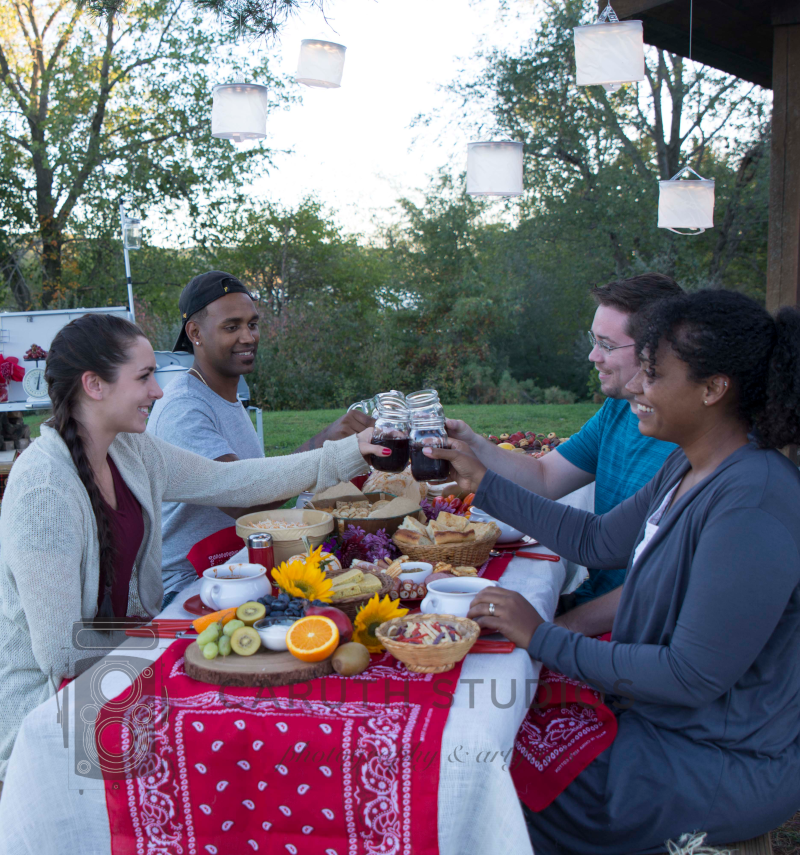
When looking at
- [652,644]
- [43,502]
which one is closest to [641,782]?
[652,644]

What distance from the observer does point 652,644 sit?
5.54 feet

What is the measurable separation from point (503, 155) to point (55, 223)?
12.6 m

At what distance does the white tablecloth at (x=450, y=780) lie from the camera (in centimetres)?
128

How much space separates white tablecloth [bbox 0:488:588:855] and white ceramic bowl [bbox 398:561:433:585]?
0.37 meters

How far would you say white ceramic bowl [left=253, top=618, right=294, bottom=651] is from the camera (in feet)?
5.02

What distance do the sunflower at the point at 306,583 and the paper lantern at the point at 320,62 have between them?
174 inches

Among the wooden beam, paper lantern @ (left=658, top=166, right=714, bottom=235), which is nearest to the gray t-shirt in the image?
the wooden beam

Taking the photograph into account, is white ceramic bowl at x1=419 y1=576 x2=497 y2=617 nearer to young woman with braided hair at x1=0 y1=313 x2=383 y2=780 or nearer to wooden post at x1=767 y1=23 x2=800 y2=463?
young woman with braided hair at x1=0 y1=313 x2=383 y2=780

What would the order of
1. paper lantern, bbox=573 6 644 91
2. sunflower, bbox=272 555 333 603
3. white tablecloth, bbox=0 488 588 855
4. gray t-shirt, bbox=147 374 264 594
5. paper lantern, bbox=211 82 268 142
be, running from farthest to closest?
paper lantern, bbox=211 82 268 142
paper lantern, bbox=573 6 644 91
gray t-shirt, bbox=147 374 264 594
sunflower, bbox=272 555 333 603
white tablecloth, bbox=0 488 588 855

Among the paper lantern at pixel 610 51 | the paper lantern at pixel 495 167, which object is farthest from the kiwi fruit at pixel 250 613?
the paper lantern at pixel 495 167

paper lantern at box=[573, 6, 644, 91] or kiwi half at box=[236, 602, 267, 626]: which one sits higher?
paper lantern at box=[573, 6, 644, 91]

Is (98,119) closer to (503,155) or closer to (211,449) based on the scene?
(503,155)

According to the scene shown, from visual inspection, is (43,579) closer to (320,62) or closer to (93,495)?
(93,495)

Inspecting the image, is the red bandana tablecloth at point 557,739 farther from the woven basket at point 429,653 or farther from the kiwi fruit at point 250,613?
the kiwi fruit at point 250,613
